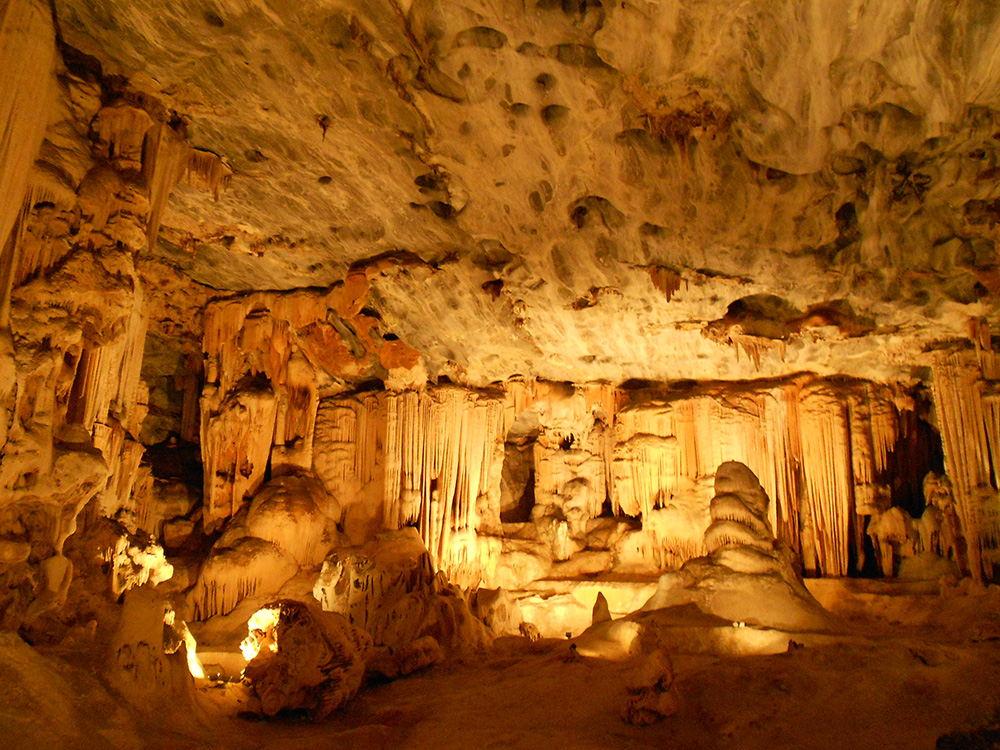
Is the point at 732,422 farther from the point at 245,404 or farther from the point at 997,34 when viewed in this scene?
the point at 245,404

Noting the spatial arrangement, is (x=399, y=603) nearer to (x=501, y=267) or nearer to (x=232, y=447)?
(x=232, y=447)

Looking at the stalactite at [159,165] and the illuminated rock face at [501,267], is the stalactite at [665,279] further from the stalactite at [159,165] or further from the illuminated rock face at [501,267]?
the stalactite at [159,165]

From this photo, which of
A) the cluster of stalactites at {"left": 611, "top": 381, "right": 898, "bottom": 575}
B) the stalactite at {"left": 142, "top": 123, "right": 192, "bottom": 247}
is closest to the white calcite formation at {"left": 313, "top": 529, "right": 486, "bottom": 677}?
the cluster of stalactites at {"left": 611, "top": 381, "right": 898, "bottom": 575}

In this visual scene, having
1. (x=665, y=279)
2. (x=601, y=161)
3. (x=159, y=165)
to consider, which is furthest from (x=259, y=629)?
(x=665, y=279)

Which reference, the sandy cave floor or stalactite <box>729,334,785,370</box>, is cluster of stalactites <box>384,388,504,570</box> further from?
stalactite <box>729,334,785,370</box>

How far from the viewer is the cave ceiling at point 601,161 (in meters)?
5.49

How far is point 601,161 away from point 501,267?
2653 mm

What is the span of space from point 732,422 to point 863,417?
2.11 meters

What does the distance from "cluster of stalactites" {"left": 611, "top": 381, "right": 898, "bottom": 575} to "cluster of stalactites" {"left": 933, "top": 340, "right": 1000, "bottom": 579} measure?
1.44 metres

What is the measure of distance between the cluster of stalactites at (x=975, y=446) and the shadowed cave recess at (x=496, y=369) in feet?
0.14

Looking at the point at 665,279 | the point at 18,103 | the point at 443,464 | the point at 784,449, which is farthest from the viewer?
the point at 443,464

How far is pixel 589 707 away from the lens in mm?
6090

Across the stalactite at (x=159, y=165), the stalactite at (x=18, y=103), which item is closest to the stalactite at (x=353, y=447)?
the stalactite at (x=159, y=165)

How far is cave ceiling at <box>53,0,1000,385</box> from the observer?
5492 millimetres
